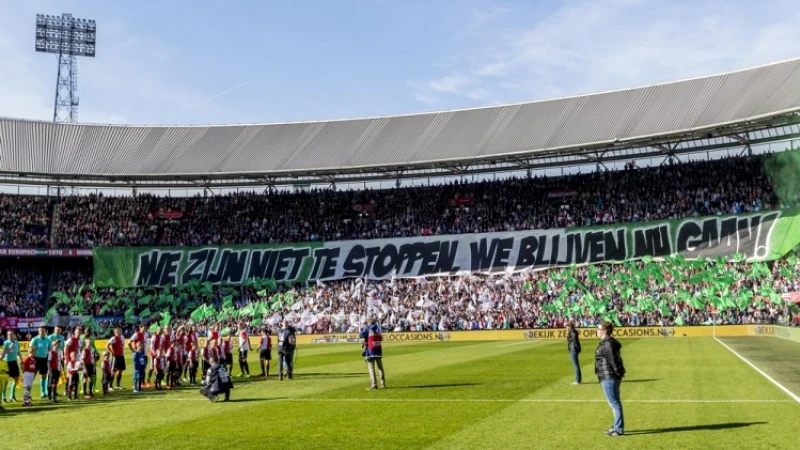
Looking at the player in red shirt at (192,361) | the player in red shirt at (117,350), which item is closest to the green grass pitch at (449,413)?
→ the player in red shirt at (117,350)

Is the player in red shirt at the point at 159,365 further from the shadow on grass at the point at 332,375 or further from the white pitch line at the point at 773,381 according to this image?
the white pitch line at the point at 773,381

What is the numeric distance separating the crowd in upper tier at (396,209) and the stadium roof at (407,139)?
2.31m

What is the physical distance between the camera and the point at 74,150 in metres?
70.6

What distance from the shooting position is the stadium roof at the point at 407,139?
5706 cm

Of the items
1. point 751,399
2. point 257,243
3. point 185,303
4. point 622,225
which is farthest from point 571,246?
point 751,399

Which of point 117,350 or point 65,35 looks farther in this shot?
point 65,35

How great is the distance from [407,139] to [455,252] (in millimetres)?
11297

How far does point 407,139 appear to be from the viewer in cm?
6775

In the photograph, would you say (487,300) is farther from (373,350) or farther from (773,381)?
(773,381)

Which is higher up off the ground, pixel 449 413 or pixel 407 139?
pixel 407 139

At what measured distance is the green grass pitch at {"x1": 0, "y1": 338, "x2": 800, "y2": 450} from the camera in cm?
1352

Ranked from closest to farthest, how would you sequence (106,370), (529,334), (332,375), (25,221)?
(106,370) < (332,375) < (529,334) < (25,221)

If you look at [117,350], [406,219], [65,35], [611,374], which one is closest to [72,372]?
[117,350]

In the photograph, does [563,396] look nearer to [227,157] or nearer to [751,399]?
[751,399]
